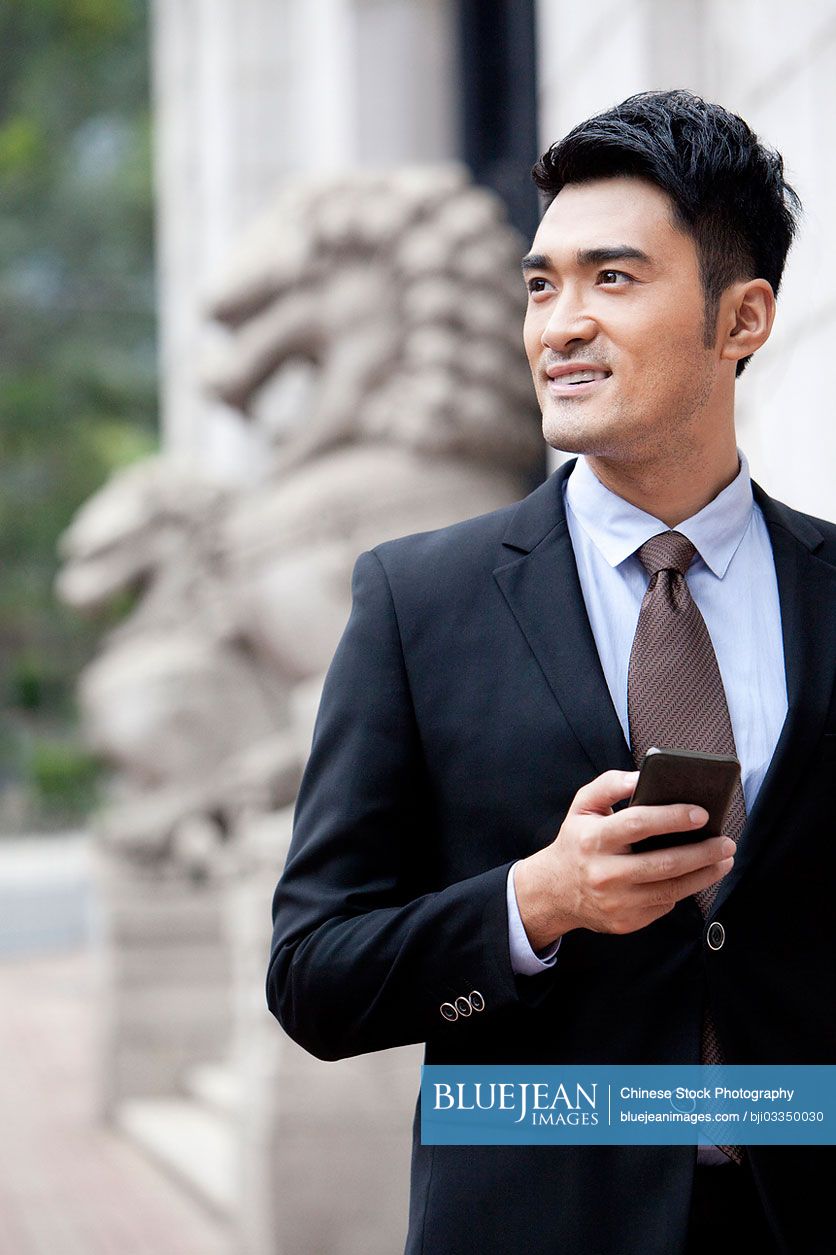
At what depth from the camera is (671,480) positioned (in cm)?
190

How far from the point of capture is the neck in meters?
1.88

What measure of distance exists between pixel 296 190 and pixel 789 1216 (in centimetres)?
520

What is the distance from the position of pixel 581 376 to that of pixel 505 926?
58cm

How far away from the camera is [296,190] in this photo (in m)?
6.34

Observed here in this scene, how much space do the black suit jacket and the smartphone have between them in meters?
0.24

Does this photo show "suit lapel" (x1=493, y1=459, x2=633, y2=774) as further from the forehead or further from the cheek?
the forehead

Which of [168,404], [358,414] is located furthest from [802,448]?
[168,404]

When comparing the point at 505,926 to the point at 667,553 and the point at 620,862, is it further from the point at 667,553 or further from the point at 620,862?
the point at 667,553

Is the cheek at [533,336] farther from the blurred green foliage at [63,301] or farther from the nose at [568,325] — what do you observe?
the blurred green foliage at [63,301]

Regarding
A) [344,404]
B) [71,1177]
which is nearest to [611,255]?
[344,404]

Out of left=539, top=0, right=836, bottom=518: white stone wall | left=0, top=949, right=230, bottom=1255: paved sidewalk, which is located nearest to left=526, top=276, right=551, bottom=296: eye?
left=539, top=0, right=836, bottom=518: white stone wall

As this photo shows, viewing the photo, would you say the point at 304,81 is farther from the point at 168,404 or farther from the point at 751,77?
the point at 751,77

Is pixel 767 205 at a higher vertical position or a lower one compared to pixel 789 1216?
higher

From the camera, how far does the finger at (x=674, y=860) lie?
4.99 feet
